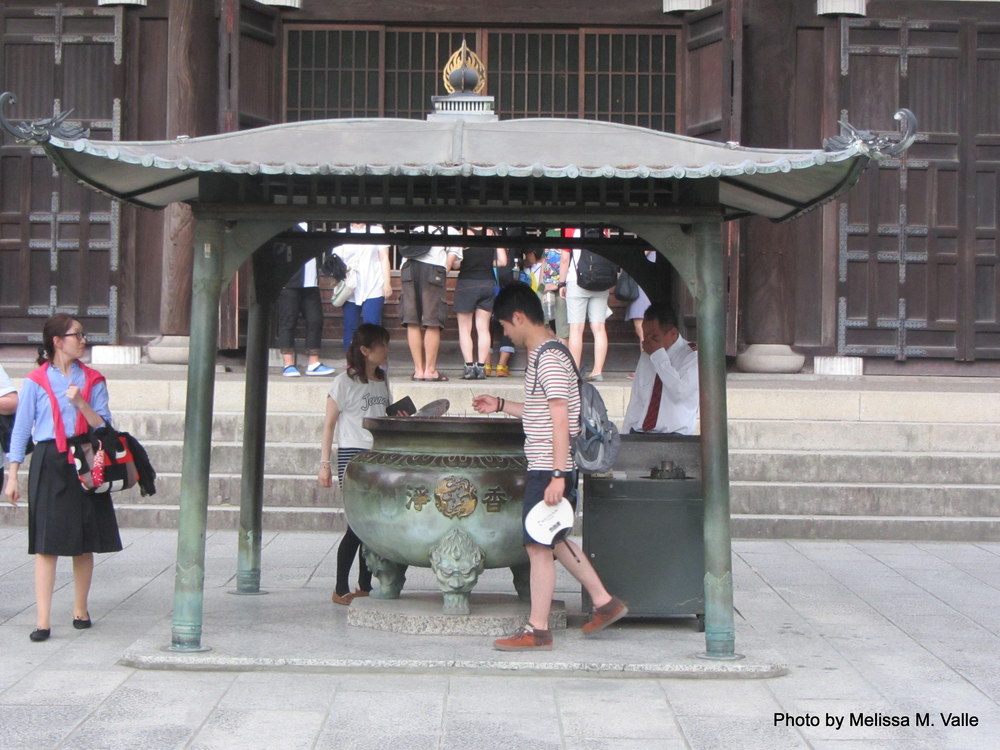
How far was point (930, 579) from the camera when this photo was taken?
29.4 ft

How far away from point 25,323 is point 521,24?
19.0 feet

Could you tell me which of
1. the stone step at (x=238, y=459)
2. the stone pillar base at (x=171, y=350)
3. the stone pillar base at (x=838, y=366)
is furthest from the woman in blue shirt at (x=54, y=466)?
the stone pillar base at (x=838, y=366)

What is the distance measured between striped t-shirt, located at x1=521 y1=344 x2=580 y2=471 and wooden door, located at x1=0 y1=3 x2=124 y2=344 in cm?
808

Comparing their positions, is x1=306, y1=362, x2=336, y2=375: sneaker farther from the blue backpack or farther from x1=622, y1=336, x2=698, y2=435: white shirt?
the blue backpack

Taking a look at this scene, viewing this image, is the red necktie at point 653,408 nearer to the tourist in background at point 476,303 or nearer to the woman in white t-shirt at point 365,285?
the tourist in background at point 476,303

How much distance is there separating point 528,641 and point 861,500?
4782mm

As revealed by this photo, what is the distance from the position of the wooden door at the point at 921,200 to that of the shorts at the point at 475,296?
11.6 ft

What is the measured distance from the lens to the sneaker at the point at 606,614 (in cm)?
688

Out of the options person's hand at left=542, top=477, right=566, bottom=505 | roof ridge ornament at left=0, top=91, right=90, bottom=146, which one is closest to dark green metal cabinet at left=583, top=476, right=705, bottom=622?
person's hand at left=542, top=477, right=566, bottom=505

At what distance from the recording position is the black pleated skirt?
696 cm

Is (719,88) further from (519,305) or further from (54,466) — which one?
(54,466)

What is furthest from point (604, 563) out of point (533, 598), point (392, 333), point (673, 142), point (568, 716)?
point (392, 333)

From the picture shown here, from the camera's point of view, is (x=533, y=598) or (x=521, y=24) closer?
(x=533, y=598)

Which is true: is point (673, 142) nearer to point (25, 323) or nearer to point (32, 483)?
point (32, 483)
